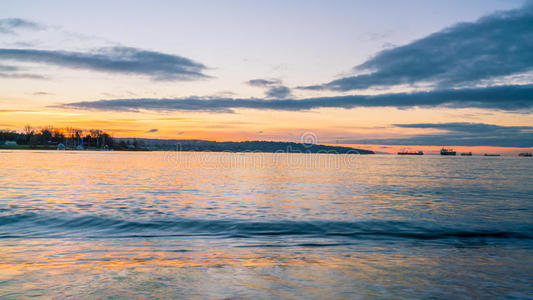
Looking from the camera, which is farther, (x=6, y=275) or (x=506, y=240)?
(x=506, y=240)

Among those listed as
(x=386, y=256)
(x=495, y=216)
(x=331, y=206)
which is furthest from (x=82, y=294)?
(x=495, y=216)

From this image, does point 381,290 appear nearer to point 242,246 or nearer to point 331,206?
point 242,246

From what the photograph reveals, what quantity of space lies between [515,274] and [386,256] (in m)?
3.09

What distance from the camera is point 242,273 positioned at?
796cm

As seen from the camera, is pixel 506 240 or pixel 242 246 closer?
pixel 242 246

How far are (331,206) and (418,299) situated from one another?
1364cm

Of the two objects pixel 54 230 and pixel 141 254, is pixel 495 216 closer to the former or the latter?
pixel 141 254

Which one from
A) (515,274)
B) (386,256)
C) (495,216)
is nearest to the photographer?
(515,274)

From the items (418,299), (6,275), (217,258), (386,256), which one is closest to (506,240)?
(386,256)

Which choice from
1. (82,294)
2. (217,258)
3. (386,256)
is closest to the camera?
(82,294)

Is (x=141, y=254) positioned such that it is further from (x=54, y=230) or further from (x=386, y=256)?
(x=386, y=256)

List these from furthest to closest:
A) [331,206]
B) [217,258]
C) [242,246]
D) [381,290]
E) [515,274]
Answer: [331,206] → [242,246] → [217,258] → [515,274] → [381,290]

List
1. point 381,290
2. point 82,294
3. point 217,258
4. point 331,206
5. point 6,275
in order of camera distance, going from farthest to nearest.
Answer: point 331,206, point 217,258, point 6,275, point 381,290, point 82,294

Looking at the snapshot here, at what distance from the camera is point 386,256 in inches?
392
